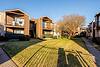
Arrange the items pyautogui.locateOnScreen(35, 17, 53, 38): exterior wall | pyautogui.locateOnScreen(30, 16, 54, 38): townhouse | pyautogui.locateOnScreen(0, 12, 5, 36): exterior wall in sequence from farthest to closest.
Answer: pyautogui.locateOnScreen(30, 16, 54, 38): townhouse
pyautogui.locateOnScreen(35, 17, 53, 38): exterior wall
pyautogui.locateOnScreen(0, 12, 5, 36): exterior wall

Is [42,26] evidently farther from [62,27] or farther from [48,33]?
[62,27]

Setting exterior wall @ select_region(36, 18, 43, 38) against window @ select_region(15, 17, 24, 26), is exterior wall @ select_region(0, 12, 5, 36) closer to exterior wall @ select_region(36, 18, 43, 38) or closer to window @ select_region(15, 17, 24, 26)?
window @ select_region(15, 17, 24, 26)


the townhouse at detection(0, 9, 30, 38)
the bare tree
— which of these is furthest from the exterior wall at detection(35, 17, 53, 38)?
the bare tree

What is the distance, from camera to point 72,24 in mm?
70125

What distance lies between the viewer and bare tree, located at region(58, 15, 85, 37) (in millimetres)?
69812

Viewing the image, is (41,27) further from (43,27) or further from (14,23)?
(14,23)

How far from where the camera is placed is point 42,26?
171 ft

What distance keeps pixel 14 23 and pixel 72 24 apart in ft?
105

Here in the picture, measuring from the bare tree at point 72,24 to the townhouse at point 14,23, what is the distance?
2883cm

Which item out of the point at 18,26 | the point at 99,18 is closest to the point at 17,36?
the point at 18,26

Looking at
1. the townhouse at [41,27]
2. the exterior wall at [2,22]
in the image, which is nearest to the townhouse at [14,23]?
the exterior wall at [2,22]

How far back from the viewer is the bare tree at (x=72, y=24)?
229 feet

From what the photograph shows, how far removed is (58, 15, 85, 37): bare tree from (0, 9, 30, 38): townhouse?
28828mm

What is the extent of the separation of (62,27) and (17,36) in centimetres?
3178
